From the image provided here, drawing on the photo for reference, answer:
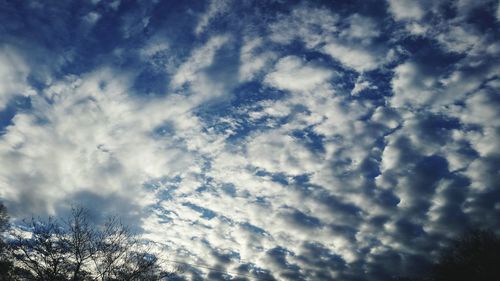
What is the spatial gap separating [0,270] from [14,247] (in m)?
2.67

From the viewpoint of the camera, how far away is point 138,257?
33969mm

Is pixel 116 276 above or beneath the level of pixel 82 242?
beneath

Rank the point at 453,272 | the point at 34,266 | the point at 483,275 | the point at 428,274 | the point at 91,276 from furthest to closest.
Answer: the point at 428,274
the point at 453,272
the point at 483,275
the point at 91,276
the point at 34,266

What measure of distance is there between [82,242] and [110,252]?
295 cm

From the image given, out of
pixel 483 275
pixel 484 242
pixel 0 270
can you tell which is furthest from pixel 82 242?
pixel 484 242

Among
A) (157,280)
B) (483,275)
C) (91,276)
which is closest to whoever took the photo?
(91,276)

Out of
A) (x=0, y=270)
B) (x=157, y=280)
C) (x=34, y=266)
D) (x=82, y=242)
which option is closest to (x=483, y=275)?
(x=157, y=280)

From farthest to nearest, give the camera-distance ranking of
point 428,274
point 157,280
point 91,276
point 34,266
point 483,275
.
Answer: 1. point 428,274
2. point 483,275
3. point 157,280
4. point 91,276
5. point 34,266

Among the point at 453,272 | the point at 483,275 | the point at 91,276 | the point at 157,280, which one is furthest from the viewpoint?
the point at 453,272

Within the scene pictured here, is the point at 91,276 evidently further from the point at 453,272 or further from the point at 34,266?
the point at 453,272

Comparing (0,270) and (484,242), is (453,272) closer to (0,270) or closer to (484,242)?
(484,242)

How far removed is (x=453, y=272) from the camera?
42.6m

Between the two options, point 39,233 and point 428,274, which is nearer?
point 39,233

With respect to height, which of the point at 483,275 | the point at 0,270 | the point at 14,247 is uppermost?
the point at 483,275
